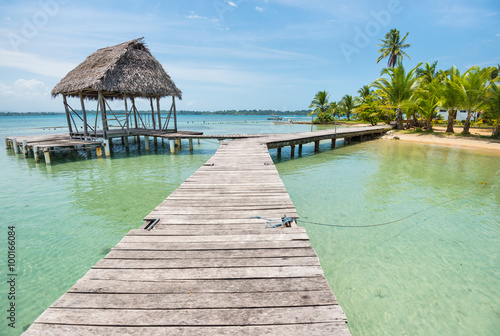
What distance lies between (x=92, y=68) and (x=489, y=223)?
58.5ft

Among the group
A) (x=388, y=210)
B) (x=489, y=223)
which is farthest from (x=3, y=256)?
(x=489, y=223)

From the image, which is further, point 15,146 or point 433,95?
point 433,95

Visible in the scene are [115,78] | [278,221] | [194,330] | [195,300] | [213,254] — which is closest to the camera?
[194,330]

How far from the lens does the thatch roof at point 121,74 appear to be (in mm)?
12188

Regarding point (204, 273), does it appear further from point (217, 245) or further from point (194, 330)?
point (194, 330)

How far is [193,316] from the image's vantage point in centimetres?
161

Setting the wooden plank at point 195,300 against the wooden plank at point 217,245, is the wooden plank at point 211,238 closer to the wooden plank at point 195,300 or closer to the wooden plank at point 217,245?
the wooden plank at point 217,245

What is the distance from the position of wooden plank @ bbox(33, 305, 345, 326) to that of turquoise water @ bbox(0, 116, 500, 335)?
5.32ft

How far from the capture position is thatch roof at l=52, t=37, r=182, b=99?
480 inches

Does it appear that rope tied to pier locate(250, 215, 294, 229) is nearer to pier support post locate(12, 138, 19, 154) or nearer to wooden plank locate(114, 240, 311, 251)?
wooden plank locate(114, 240, 311, 251)

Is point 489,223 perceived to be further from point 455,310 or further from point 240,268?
point 240,268

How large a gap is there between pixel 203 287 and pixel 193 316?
295 millimetres

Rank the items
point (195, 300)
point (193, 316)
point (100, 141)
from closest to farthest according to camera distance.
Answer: point (193, 316)
point (195, 300)
point (100, 141)

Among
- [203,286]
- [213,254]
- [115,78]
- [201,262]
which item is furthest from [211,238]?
[115,78]
